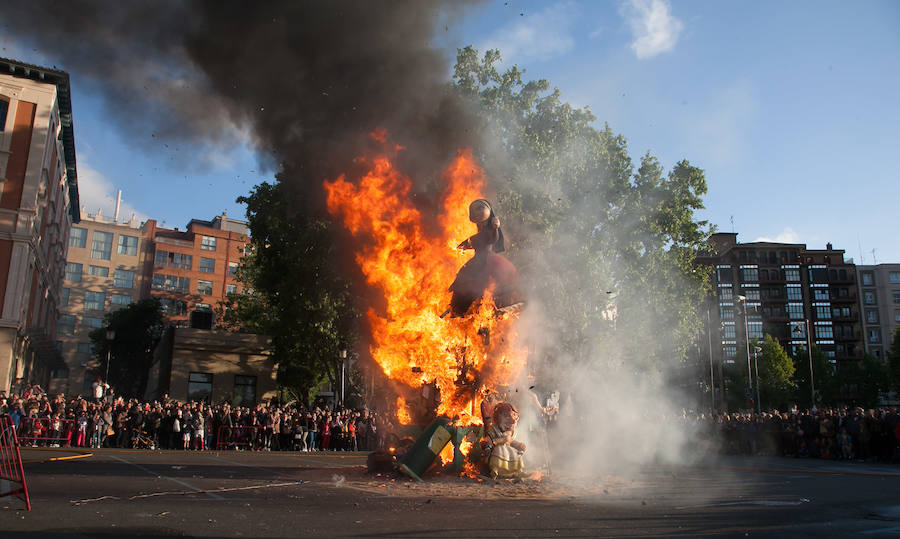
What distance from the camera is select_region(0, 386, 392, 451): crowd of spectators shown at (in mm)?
22688

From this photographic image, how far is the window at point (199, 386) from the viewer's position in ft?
121

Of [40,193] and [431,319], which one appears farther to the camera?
[40,193]

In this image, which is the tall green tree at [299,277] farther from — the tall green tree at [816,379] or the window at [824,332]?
the window at [824,332]

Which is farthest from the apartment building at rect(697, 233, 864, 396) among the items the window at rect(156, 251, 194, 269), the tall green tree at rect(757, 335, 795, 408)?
the window at rect(156, 251, 194, 269)

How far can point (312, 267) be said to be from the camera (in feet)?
91.1

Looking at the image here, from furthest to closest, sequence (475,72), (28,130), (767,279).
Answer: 1. (767,279)
2. (28,130)
3. (475,72)

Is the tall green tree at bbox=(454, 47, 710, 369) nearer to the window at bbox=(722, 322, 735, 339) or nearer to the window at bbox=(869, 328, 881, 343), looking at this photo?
the window at bbox=(722, 322, 735, 339)

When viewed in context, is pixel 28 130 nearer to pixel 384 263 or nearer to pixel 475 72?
pixel 475 72

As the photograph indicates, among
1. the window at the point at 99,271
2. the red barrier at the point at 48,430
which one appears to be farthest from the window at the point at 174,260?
the red barrier at the point at 48,430

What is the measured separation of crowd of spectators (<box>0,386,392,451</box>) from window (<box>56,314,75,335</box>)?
2049 inches

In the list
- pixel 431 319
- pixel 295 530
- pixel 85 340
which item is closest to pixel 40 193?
pixel 431 319

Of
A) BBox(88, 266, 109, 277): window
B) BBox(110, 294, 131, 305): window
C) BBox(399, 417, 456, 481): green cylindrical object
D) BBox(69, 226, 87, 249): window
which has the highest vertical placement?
BBox(69, 226, 87, 249): window

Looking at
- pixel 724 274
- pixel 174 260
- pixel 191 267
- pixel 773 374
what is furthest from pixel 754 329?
pixel 174 260

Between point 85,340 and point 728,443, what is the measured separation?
73.3 m
